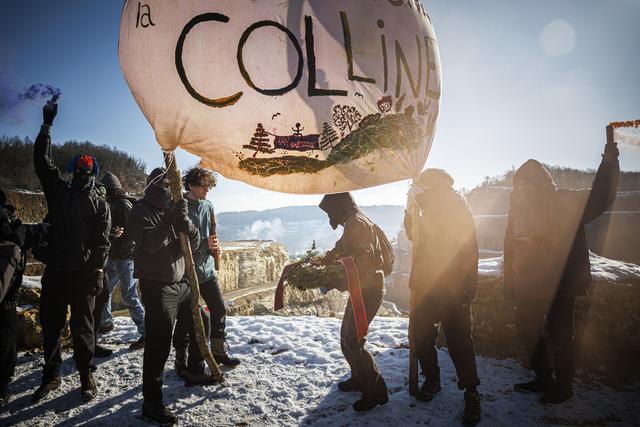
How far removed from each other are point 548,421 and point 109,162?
34.2 meters

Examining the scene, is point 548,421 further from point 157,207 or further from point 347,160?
point 157,207

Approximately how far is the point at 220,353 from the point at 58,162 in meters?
27.5

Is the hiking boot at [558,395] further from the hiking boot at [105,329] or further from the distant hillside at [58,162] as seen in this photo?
the distant hillside at [58,162]

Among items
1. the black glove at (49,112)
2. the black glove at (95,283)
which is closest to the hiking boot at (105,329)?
the black glove at (95,283)

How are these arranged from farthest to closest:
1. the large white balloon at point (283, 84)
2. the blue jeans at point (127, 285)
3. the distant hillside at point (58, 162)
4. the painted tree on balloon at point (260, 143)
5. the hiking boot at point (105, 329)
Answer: the distant hillside at point (58, 162) < the hiking boot at point (105, 329) < the blue jeans at point (127, 285) < the painted tree on balloon at point (260, 143) < the large white balloon at point (283, 84)

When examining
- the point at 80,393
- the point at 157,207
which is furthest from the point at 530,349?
the point at 80,393

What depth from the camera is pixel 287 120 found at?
2.17m

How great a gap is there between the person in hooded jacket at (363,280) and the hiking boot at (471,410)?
2.34ft

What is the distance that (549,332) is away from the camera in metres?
2.82

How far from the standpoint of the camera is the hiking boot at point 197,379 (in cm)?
319

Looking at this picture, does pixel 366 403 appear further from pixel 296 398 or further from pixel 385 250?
pixel 385 250

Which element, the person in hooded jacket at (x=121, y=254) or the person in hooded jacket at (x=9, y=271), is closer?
the person in hooded jacket at (x=9, y=271)

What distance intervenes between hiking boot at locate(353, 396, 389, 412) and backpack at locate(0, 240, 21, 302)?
3309 mm

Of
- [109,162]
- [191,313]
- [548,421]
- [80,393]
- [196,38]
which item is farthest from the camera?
[109,162]
